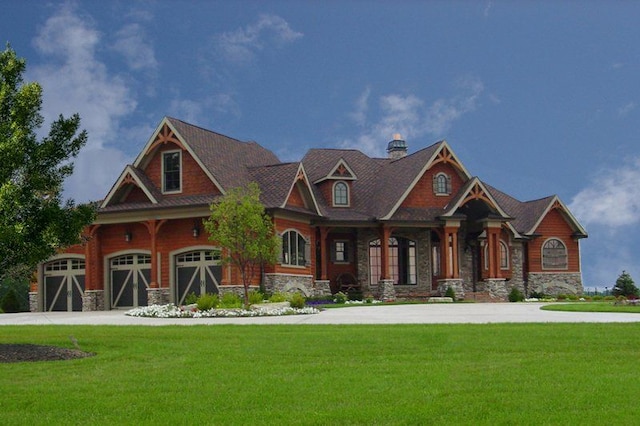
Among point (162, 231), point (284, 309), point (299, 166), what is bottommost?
point (284, 309)

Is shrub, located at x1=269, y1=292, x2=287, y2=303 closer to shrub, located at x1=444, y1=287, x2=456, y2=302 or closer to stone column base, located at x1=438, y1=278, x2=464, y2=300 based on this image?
shrub, located at x1=444, y1=287, x2=456, y2=302

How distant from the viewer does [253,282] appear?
33.2 m

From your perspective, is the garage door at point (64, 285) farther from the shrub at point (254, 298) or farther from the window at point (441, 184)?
the window at point (441, 184)

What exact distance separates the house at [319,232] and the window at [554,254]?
0.19 feet

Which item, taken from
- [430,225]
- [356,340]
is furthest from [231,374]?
[430,225]

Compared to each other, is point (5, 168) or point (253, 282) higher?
point (5, 168)

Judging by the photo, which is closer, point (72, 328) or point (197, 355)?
point (197, 355)

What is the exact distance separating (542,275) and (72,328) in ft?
101

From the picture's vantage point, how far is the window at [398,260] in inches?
1580

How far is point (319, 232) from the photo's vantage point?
127ft

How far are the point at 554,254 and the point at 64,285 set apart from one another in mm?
26482

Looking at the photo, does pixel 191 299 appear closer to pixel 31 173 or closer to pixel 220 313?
pixel 220 313

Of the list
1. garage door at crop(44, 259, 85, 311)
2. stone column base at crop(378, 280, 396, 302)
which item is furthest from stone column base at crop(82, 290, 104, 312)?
stone column base at crop(378, 280, 396, 302)

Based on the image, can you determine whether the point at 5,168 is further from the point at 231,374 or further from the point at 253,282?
the point at 253,282
